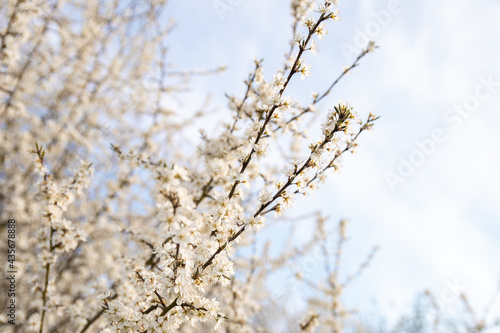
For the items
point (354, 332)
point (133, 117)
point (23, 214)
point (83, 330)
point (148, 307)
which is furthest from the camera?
point (354, 332)

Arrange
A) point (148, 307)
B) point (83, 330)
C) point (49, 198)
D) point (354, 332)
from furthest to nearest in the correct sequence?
point (354, 332)
point (83, 330)
point (49, 198)
point (148, 307)

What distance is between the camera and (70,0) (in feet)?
18.8

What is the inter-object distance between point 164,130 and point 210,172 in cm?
473

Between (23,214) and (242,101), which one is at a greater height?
(23,214)

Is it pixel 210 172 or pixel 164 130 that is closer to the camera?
pixel 210 172

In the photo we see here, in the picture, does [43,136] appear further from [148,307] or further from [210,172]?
[148,307]

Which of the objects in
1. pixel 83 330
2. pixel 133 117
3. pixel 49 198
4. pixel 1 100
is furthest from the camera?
pixel 133 117

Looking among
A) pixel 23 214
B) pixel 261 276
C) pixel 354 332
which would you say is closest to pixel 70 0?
pixel 23 214

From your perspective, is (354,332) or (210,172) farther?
(354,332)

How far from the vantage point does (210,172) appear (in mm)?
2984

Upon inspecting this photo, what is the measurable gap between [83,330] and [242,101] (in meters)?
2.70

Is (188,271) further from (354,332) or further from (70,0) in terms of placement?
(354,332)

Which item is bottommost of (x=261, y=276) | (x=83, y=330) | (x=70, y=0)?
(x=83, y=330)

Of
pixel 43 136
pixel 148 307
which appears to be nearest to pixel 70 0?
pixel 43 136
